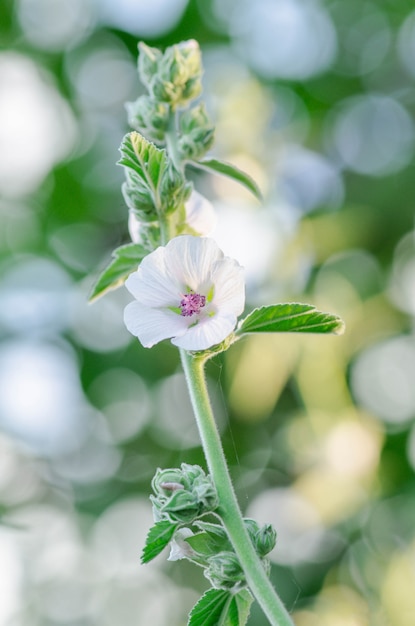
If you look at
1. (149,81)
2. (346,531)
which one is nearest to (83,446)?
(346,531)

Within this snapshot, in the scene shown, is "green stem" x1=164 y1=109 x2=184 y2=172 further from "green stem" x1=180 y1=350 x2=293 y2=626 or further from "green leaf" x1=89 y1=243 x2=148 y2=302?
"green stem" x1=180 y1=350 x2=293 y2=626

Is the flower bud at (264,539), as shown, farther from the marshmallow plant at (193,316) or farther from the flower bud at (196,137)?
the flower bud at (196,137)

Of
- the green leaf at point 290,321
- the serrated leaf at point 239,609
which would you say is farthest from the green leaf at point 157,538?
the green leaf at point 290,321

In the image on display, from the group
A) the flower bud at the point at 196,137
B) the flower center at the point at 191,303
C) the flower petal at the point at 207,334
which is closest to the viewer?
the flower petal at the point at 207,334

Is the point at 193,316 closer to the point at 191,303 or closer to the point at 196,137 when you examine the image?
the point at 191,303

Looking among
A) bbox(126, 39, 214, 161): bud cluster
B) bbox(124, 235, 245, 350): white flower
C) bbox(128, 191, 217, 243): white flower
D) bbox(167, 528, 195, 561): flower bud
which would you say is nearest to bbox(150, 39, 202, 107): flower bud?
bbox(126, 39, 214, 161): bud cluster

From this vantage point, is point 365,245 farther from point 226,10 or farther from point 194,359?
point 194,359
